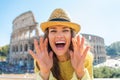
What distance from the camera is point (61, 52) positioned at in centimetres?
231

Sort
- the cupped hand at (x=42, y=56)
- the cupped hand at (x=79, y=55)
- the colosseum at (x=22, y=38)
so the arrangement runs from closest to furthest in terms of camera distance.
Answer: the cupped hand at (x=79, y=55)
the cupped hand at (x=42, y=56)
the colosseum at (x=22, y=38)

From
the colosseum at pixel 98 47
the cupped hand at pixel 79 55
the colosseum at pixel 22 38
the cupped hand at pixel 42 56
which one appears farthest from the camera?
the colosseum at pixel 98 47

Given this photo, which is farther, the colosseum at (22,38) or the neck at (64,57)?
the colosseum at (22,38)

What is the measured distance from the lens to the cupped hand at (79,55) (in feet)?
7.22

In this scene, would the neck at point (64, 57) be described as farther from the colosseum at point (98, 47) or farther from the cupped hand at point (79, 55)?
the colosseum at point (98, 47)

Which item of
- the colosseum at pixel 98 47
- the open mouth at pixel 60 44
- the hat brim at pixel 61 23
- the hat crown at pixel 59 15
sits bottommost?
the colosseum at pixel 98 47

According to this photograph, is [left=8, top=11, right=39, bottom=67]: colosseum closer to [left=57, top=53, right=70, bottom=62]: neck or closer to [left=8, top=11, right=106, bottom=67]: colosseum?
[left=8, top=11, right=106, bottom=67]: colosseum

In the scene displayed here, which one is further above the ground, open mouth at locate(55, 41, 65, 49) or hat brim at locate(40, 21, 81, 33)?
hat brim at locate(40, 21, 81, 33)

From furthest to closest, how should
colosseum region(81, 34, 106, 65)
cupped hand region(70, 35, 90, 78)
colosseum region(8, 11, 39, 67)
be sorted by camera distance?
colosseum region(81, 34, 106, 65), colosseum region(8, 11, 39, 67), cupped hand region(70, 35, 90, 78)

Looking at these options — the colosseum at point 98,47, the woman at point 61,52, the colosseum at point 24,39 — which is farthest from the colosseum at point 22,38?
the woman at point 61,52

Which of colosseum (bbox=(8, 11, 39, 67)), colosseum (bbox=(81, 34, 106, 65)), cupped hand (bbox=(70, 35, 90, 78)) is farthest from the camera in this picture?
colosseum (bbox=(81, 34, 106, 65))

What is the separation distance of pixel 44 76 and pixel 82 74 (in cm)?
35

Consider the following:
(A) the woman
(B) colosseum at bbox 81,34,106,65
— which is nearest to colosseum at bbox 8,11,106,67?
(B) colosseum at bbox 81,34,106,65

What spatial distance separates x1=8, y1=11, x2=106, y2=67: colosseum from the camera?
1613 inches
